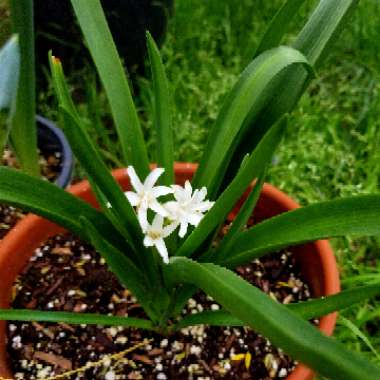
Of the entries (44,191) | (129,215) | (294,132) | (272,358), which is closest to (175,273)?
(129,215)

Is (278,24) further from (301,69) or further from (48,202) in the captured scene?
(48,202)

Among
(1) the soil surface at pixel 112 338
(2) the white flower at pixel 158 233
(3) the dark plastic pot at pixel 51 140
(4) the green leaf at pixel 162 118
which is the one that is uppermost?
(3) the dark plastic pot at pixel 51 140

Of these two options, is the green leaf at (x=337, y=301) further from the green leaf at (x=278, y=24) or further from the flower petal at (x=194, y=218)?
the green leaf at (x=278, y=24)

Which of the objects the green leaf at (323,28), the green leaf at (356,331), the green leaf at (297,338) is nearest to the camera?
the green leaf at (297,338)

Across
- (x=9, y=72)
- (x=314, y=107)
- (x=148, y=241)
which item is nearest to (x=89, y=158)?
(x=148, y=241)

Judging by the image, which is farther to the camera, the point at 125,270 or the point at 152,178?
the point at 125,270

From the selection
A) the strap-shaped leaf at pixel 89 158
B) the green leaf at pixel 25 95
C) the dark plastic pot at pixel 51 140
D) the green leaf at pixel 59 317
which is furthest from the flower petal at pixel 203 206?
the dark plastic pot at pixel 51 140

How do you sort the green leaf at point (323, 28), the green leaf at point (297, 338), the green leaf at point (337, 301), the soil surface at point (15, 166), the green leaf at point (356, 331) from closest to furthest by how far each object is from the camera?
1. the green leaf at point (297, 338)
2. the green leaf at point (337, 301)
3. the green leaf at point (323, 28)
4. the green leaf at point (356, 331)
5. the soil surface at point (15, 166)
